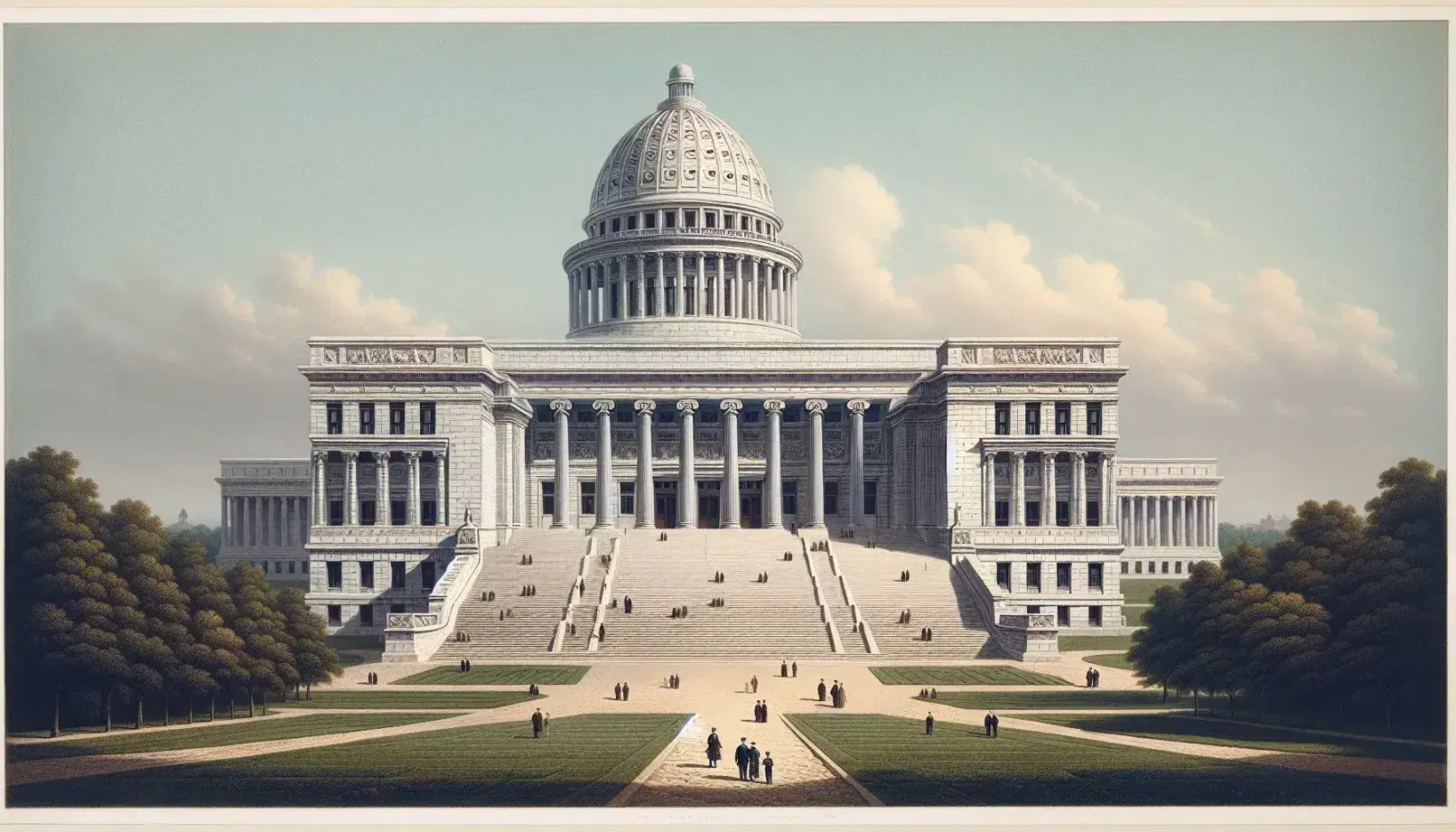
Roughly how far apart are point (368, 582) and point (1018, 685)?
136 ft

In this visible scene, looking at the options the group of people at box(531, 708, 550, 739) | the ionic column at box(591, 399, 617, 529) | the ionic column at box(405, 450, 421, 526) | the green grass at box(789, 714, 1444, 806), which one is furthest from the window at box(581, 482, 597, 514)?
the green grass at box(789, 714, 1444, 806)

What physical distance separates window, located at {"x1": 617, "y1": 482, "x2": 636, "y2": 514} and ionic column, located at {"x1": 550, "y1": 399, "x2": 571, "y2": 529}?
4954mm

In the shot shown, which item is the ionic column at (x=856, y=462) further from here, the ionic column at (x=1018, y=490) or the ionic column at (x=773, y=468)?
the ionic column at (x=1018, y=490)

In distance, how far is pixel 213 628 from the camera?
47.8m

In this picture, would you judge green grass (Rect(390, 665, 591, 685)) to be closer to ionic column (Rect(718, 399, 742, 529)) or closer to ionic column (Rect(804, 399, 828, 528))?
ionic column (Rect(718, 399, 742, 529))

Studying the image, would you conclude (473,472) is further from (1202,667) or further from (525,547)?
(1202,667)

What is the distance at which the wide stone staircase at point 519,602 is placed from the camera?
65250 mm

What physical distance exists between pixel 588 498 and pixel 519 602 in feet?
87.7

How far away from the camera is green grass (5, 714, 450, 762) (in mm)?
43281

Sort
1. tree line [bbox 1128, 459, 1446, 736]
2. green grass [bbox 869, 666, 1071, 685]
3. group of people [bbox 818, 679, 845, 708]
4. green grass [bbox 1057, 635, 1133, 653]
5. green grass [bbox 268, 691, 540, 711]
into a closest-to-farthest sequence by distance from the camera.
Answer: tree line [bbox 1128, 459, 1446, 736] → group of people [bbox 818, 679, 845, 708] → green grass [bbox 268, 691, 540, 711] → green grass [bbox 869, 666, 1071, 685] → green grass [bbox 1057, 635, 1133, 653]

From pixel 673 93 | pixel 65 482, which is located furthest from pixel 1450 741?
pixel 673 93

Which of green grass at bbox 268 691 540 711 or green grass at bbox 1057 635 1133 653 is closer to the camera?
green grass at bbox 268 691 540 711

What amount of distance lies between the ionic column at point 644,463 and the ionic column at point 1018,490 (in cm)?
2554

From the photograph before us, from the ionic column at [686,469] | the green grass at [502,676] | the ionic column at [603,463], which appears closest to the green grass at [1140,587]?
the ionic column at [686,469]
